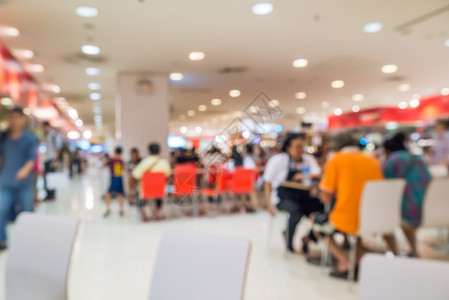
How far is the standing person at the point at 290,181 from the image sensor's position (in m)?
2.95

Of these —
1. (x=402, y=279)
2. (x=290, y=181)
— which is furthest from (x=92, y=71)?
(x=402, y=279)

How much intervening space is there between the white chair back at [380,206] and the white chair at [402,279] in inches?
57.0

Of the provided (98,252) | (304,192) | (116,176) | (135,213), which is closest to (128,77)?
(116,176)

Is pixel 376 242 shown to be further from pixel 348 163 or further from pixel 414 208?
pixel 348 163

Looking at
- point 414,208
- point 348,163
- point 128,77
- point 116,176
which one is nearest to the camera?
point 348,163

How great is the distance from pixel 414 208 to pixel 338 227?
0.79 metres

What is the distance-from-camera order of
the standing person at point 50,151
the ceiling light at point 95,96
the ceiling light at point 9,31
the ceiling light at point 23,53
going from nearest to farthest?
1. the ceiling light at point 9,31
2. the ceiling light at point 23,53
3. the standing person at point 50,151
4. the ceiling light at point 95,96

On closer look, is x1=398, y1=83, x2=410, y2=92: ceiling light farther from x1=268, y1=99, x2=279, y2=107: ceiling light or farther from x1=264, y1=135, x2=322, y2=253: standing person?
x1=264, y1=135, x2=322, y2=253: standing person

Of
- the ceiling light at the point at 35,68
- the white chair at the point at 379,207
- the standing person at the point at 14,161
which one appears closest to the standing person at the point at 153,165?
the standing person at the point at 14,161

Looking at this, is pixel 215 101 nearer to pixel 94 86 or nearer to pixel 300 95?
pixel 300 95

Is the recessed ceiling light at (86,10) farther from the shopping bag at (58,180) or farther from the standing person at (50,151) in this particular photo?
the standing person at (50,151)

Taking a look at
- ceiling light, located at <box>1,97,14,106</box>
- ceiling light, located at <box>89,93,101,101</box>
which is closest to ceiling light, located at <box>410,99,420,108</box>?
ceiling light, located at <box>1,97,14,106</box>

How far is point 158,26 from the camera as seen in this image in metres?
3.22

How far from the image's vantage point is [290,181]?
118 inches
